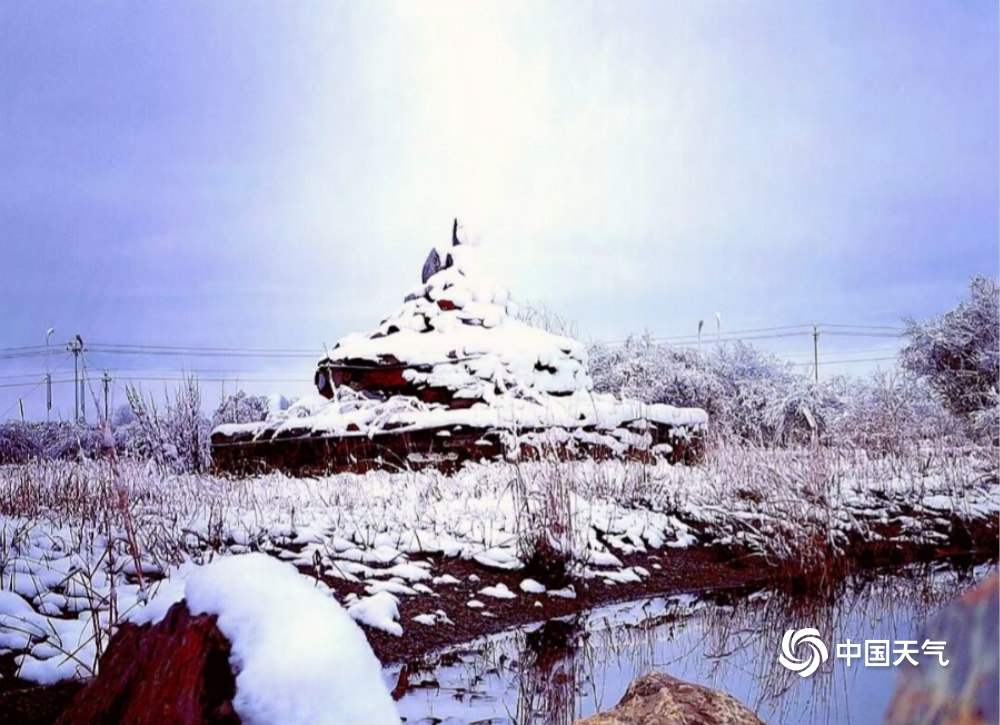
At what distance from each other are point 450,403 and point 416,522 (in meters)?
3.18

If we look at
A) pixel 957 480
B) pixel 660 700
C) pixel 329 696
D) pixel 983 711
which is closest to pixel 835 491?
pixel 957 480

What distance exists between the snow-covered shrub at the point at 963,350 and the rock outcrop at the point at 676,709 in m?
7.95

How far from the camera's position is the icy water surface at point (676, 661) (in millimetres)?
2473

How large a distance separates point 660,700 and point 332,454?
499 centimetres

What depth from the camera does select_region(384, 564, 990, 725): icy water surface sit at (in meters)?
2.47

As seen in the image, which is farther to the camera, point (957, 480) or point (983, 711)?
point (957, 480)

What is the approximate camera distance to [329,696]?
996 mm

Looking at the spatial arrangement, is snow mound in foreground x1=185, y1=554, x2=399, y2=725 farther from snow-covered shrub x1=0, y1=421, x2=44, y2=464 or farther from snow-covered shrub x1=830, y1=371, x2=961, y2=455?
snow-covered shrub x1=830, y1=371, x2=961, y2=455

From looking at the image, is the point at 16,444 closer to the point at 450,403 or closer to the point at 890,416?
the point at 450,403

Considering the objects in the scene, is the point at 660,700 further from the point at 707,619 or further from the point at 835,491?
the point at 835,491

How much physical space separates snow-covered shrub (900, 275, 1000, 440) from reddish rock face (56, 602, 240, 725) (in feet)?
29.1

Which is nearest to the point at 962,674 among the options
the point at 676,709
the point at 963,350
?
the point at 676,709

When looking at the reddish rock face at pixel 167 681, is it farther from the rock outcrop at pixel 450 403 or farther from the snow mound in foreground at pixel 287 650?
the rock outcrop at pixel 450 403

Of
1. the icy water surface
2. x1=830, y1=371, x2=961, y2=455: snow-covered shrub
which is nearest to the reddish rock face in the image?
the icy water surface
